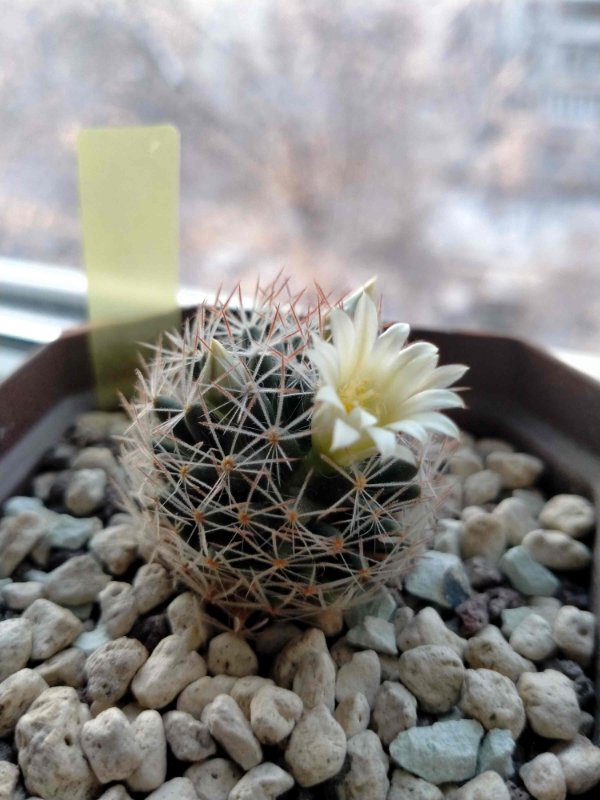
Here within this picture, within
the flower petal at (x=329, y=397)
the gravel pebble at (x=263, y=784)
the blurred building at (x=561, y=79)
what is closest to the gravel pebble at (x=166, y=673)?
the gravel pebble at (x=263, y=784)

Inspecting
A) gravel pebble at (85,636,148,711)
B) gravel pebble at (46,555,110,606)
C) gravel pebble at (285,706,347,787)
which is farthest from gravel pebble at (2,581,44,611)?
gravel pebble at (285,706,347,787)

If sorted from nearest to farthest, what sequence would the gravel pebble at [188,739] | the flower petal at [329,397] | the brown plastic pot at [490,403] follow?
the flower petal at [329,397] < the gravel pebble at [188,739] < the brown plastic pot at [490,403]

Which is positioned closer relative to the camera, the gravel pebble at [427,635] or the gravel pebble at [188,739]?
the gravel pebble at [188,739]

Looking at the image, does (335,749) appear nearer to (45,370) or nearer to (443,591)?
(443,591)

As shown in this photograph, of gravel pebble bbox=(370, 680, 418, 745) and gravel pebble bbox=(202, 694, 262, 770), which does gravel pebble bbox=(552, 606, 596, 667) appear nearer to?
gravel pebble bbox=(370, 680, 418, 745)

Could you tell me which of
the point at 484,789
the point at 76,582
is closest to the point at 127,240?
the point at 76,582

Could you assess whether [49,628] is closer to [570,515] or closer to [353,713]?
[353,713]

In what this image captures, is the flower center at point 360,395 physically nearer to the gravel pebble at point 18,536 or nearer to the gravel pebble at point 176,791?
the gravel pebble at point 176,791
